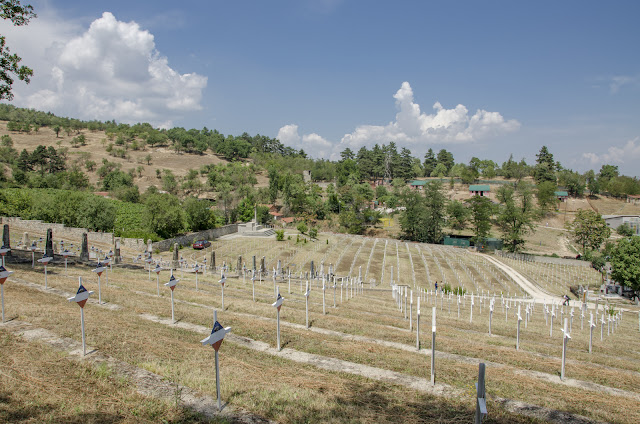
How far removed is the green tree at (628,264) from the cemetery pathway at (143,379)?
50383mm

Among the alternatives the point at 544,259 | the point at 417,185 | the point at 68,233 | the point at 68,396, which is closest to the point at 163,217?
the point at 68,233

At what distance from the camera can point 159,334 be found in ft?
32.5

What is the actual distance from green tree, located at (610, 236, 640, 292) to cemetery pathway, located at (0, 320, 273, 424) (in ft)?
165

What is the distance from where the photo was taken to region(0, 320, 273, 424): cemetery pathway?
20.6 feet

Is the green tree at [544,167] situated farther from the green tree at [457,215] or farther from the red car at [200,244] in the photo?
the red car at [200,244]

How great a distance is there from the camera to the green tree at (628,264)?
41312mm

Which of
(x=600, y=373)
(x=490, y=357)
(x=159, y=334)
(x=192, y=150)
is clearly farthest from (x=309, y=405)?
(x=192, y=150)

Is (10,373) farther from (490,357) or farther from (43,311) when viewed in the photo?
(490,357)

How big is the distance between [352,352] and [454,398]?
119 inches

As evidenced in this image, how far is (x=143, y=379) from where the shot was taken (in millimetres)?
7219

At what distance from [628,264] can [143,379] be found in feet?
171

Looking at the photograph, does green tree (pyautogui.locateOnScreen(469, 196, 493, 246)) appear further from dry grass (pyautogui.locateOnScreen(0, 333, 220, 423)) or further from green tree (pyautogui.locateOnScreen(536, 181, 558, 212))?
dry grass (pyautogui.locateOnScreen(0, 333, 220, 423))

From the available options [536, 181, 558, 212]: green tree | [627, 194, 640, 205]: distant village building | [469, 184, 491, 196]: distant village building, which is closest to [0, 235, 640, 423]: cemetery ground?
[536, 181, 558, 212]: green tree

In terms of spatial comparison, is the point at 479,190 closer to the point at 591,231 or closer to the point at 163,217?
the point at 591,231
